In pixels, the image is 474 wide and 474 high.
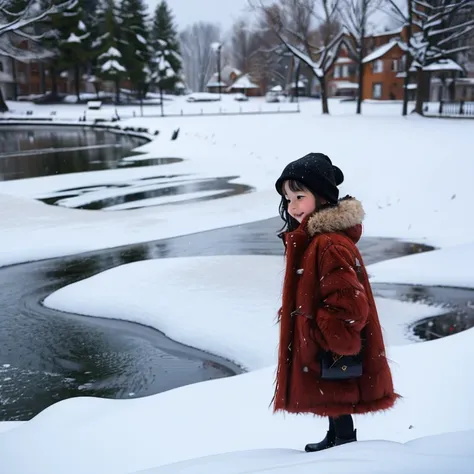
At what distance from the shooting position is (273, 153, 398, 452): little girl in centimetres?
245

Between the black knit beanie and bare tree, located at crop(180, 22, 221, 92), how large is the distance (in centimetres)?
10117

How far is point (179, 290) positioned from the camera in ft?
25.6

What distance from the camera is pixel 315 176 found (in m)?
2.60

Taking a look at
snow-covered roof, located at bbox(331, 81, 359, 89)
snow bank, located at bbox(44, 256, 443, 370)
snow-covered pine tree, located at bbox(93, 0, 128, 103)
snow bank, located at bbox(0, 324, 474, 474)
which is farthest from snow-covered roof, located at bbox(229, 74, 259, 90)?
snow bank, located at bbox(0, 324, 474, 474)

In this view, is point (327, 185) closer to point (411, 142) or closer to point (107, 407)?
point (107, 407)

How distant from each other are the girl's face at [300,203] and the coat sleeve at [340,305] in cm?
28

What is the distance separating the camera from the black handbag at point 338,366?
2514 millimetres

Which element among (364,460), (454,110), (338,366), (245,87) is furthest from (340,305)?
(245,87)

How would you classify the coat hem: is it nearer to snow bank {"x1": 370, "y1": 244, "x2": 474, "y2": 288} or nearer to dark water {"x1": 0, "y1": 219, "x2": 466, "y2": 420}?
dark water {"x1": 0, "y1": 219, "x2": 466, "y2": 420}

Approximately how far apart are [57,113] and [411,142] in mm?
41392

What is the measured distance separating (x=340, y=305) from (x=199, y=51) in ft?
352

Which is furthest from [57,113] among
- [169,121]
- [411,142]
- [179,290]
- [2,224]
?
[179,290]

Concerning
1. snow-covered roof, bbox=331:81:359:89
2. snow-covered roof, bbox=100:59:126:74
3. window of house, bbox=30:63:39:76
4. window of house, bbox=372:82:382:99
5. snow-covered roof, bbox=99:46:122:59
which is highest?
snow-covered roof, bbox=99:46:122:59

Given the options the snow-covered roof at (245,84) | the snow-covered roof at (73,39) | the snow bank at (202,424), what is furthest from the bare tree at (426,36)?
the snow-covered roof at (245,84)
